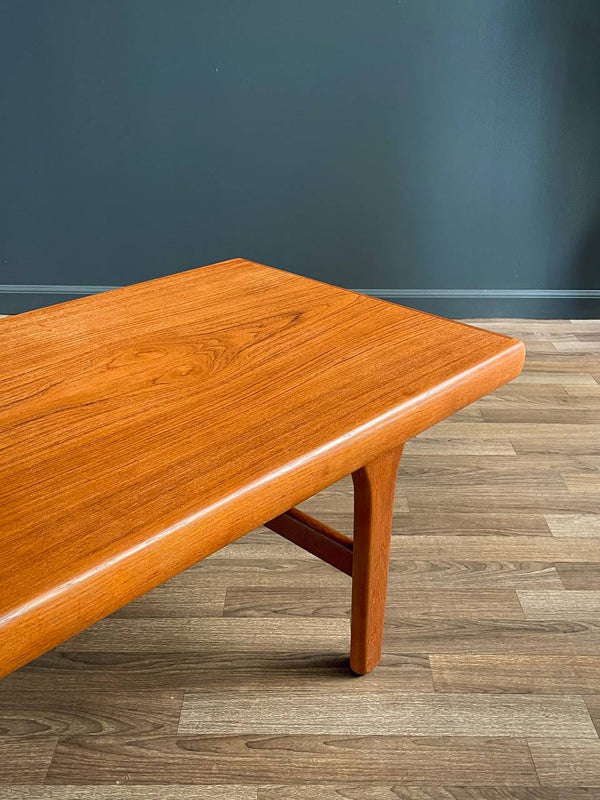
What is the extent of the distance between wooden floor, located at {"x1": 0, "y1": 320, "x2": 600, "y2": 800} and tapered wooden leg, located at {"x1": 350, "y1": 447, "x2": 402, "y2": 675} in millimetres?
57

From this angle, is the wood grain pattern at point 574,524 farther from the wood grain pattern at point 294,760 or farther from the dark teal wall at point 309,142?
the dark teal wall at point 309,142

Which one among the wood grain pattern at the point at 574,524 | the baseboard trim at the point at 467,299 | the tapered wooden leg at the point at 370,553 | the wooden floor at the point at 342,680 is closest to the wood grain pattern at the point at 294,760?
the wooden floor at the point at 342,680

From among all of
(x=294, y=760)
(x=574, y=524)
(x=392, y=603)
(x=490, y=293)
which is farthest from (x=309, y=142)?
(x=294, y=760)

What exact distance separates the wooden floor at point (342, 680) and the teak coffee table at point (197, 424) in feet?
0.34

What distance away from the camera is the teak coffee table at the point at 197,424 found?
19.5 inches

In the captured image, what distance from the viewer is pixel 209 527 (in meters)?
0.53

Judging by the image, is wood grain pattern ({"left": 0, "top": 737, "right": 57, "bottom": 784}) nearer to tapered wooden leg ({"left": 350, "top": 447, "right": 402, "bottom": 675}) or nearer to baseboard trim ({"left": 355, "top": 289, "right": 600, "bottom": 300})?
tapered wooden leg ({"left": 350, "top": 447, "right": 402, "bottom": 675})

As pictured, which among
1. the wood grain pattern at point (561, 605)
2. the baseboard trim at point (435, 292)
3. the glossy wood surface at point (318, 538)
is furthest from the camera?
the baseboard trim at point (435, 292)

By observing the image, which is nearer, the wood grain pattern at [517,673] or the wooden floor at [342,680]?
the wooden floor at [342,680]

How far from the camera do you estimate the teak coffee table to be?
0.49 metres

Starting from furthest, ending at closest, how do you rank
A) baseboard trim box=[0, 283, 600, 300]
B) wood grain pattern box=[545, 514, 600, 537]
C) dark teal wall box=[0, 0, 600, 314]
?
baseboard trim box=[0, 283, 600, 300] → dark teal wall box=[0, 0, 600, 314] → wood grain pattern box=[545, 514, 600, 537]

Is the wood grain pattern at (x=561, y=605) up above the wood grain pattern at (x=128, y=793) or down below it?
below

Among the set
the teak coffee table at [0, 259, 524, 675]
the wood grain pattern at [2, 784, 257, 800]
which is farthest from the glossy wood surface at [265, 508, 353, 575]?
the wood grain pattern at [2, 784, 257, 800]

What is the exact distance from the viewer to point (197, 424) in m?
0.64
